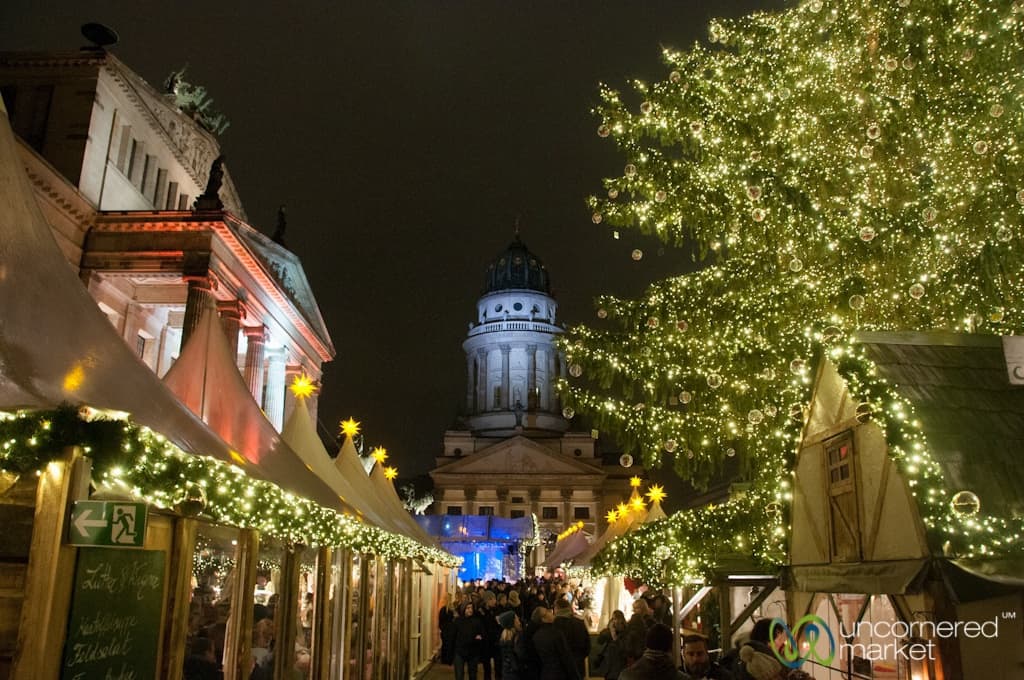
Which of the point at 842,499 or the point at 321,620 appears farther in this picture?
the point at 321,620

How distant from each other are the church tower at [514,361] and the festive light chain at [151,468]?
79174 mm

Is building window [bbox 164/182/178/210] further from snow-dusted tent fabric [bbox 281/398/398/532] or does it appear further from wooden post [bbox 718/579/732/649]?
wooden post [bbox 718/579/732/649]

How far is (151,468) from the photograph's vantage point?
4785 millimetres

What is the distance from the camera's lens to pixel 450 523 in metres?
49.2

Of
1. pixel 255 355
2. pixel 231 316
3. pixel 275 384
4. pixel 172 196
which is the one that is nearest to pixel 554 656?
pixel 231 316

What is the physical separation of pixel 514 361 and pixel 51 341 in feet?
292

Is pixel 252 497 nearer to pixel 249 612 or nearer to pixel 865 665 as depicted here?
pixel 249 612

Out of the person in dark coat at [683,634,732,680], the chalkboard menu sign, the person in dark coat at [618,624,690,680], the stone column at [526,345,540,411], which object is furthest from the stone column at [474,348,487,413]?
the chalkboard menu sign

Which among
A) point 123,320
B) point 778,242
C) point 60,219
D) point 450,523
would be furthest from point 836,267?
point 450,523

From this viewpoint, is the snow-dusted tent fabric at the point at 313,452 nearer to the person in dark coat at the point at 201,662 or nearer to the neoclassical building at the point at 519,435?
the person in dark coat at the point at 201,662

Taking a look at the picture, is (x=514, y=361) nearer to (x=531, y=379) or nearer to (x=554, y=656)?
(x=531, y=379)

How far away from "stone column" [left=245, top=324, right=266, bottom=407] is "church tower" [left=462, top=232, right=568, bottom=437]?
55739mm

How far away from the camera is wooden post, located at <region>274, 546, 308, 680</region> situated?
8016 millimetres

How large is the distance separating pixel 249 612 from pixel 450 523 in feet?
142
